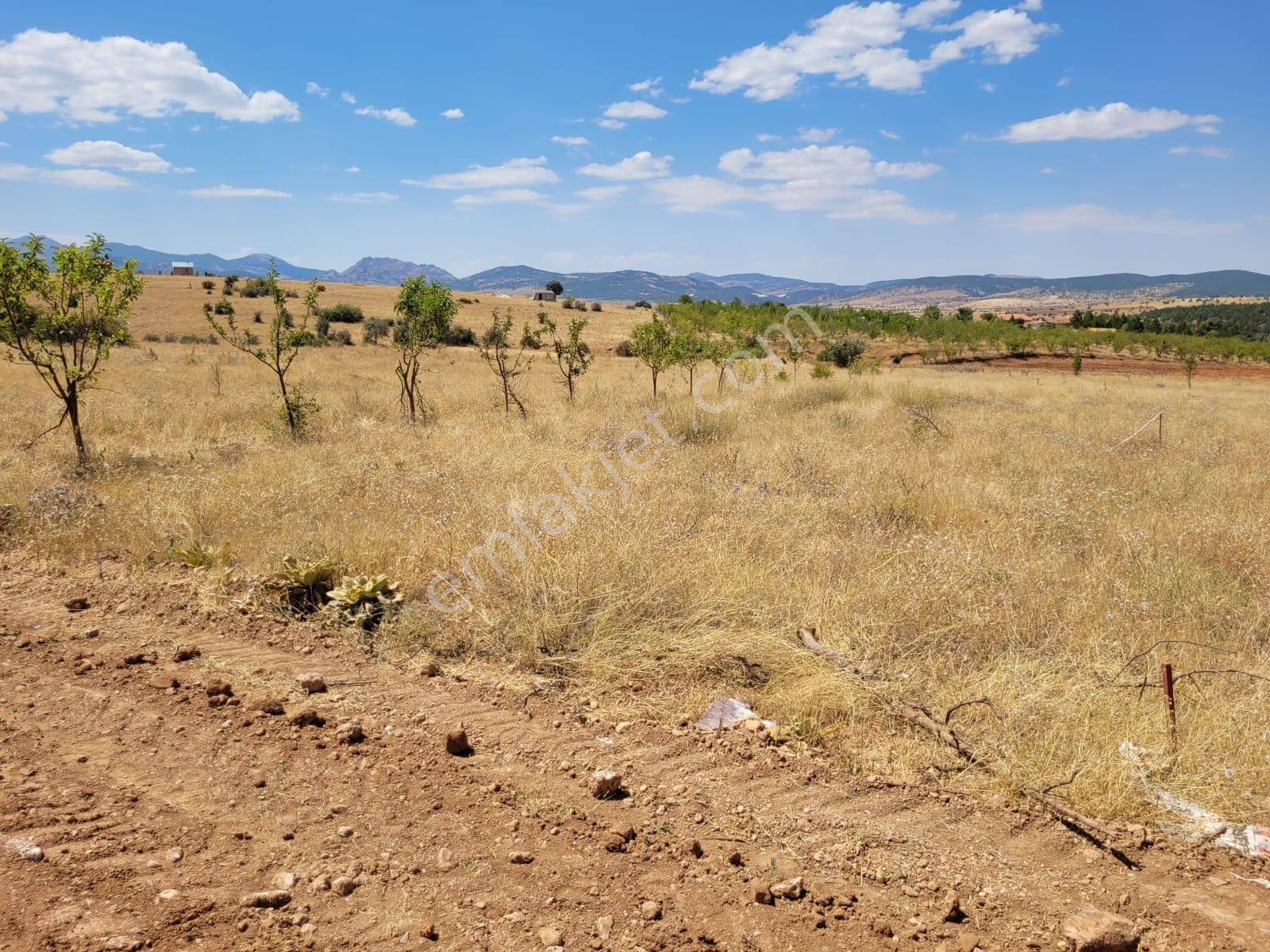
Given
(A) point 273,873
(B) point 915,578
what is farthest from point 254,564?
(B) point 915,578

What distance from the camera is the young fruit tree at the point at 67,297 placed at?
8.58m

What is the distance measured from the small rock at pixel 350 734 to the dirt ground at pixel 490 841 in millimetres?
29

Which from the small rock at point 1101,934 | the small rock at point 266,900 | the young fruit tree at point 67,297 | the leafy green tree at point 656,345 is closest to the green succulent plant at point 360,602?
the small rock at point 266,900

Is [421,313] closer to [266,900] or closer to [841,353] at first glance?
[266,900]

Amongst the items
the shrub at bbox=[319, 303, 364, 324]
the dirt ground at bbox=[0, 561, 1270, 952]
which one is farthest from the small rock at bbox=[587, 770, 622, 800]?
the shrub at bbox=[319, 303, 364, 324]

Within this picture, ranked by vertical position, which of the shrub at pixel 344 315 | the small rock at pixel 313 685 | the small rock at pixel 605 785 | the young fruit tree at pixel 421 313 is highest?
the shrub at pixel 344 315

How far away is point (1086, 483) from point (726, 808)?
7.10m

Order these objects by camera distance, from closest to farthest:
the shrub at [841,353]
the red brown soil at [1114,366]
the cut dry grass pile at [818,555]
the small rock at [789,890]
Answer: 1. the small rock at [789,890]
2. the cut dry grass pile at [818,555]
3. the shrub at [841,353]
4. the red brown soil at [1114,366]

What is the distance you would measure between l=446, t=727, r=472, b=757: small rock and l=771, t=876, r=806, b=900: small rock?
1480 mm

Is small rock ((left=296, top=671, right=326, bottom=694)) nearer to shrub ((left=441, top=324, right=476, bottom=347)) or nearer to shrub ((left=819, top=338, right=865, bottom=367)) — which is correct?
shrub ((left=819, top=338, right=865, bottom=367))

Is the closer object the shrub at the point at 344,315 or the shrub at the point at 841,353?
the shrub at the point at 841,353

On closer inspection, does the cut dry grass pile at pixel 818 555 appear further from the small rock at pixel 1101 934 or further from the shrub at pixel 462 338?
the shrub at pixel 462 338

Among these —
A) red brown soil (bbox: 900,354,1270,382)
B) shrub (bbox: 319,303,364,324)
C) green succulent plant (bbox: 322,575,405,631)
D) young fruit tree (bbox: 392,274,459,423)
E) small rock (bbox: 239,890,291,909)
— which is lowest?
small rock (bbox: 239,890,291,909)

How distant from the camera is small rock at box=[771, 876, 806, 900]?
2.44 m
